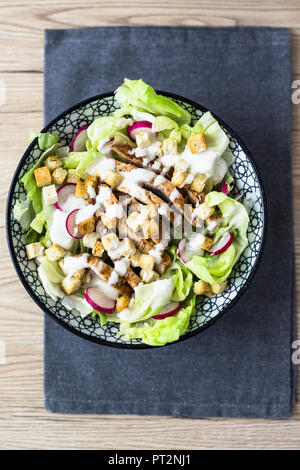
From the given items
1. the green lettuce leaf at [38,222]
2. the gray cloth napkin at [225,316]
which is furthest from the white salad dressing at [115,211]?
the gray cloth napkin at [225,316]

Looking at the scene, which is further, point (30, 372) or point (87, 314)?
point (30, 372)

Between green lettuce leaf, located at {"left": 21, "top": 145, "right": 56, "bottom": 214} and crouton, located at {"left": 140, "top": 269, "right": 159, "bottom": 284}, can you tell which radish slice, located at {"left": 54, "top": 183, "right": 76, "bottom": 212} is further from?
crouton, located at {"left": 140, "top": 269, "right": 159, "bottom": 284}

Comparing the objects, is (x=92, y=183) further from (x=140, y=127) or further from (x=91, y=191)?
(x=140, y=127)

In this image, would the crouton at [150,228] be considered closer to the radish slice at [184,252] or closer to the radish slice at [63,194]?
the radish slice at [184,252]

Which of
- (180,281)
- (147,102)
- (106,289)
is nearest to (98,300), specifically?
(106,289)

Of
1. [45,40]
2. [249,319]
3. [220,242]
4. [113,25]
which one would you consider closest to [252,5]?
[113,25]

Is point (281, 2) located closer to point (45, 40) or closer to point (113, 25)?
point (113, 25)

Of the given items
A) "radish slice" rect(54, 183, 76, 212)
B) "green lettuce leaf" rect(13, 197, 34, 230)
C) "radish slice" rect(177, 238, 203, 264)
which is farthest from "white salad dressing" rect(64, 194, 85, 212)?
"radish slice" rect(177, 238, 203, 264)
